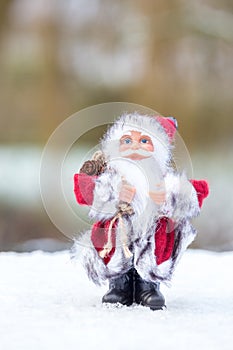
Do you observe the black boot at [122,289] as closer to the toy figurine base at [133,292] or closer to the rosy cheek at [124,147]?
the toy figurine base at [133,292]

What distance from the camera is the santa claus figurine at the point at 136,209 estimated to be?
570 mm

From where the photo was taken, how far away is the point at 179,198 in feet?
1.85

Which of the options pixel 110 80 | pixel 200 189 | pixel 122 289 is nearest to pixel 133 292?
pixel 122 289

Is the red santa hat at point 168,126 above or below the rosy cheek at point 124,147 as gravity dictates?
above

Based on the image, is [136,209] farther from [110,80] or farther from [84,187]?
[110,80]

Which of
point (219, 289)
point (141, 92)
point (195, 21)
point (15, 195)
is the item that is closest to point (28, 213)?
point (15, 195)

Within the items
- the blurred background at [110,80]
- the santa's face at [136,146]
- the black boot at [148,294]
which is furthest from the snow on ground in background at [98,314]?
the blurred background at [110,80]

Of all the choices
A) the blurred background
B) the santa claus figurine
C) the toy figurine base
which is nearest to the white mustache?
the santa claus figurine

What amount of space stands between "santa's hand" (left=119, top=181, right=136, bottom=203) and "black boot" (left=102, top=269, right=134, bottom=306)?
8cm

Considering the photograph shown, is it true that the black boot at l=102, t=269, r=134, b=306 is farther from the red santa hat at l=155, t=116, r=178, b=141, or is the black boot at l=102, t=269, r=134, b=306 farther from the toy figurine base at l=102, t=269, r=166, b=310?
the red santa hat at l=155, t=116, r=178, b=141

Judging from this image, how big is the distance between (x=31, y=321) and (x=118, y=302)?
0.11 metres

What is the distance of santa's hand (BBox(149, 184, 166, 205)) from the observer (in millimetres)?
563

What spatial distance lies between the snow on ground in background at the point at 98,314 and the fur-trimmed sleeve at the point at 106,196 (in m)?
0.08

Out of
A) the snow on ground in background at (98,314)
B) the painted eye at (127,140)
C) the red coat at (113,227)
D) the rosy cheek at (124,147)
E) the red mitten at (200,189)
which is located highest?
the painted eye at (127,140)
